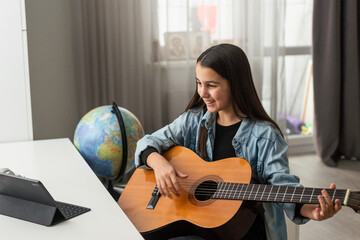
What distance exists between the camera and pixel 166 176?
57.6 inches

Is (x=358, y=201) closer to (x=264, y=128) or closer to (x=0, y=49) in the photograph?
(x=264, y=128)

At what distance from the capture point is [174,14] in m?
3.38

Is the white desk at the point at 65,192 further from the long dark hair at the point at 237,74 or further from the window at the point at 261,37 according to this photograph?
the window at the point at 261,37

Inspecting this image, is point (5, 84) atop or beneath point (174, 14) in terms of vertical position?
beneath

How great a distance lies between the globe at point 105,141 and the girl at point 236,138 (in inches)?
30.8

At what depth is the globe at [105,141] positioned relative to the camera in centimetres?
241

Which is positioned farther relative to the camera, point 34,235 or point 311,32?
point 311,32

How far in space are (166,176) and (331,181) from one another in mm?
2167

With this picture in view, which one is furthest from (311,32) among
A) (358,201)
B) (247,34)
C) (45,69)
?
(358,201)

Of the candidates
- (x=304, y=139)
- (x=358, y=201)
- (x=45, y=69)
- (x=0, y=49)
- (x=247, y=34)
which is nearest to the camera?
(x=358, y=201)

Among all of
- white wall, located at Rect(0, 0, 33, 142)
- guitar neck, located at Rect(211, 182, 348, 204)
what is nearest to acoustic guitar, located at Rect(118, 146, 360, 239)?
guitar neck, located at Rect(211, 182, 348, 204)

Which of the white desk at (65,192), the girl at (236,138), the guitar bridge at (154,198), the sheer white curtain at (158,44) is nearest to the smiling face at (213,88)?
the girl at (236,138)

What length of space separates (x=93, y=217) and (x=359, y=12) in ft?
10.2

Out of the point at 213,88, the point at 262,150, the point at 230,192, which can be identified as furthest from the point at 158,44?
the point at 230,192
